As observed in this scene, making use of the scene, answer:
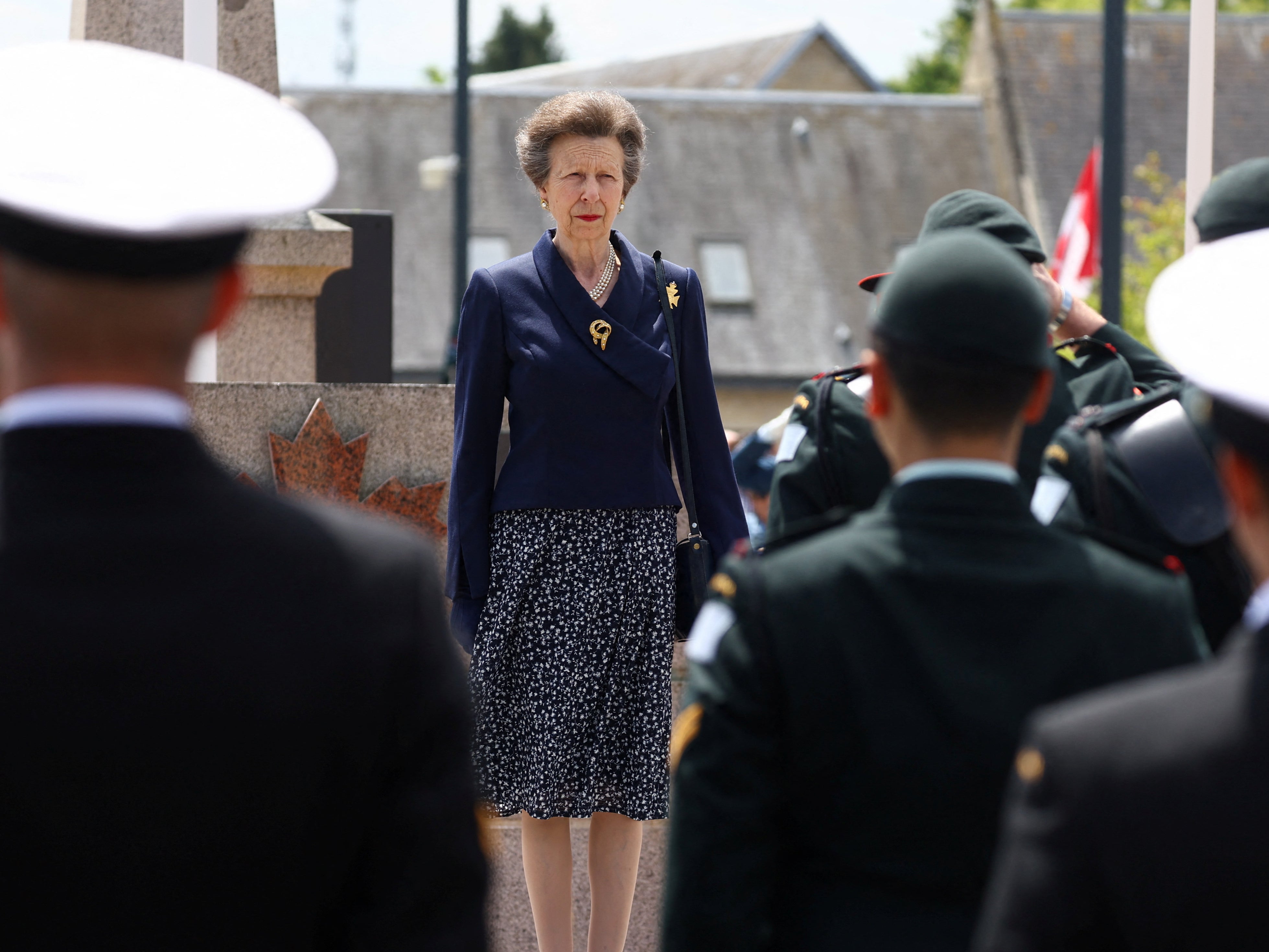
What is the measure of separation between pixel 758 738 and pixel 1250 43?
172ft

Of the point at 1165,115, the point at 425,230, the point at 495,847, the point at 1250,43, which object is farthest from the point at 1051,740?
the point at 1250,43

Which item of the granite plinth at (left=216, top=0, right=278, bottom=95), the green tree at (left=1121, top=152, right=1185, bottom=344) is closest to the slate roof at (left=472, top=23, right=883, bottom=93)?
the green tree at (left=1121, top=152, right=1185, bottom=344)

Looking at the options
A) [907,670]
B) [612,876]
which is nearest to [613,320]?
[612,876]

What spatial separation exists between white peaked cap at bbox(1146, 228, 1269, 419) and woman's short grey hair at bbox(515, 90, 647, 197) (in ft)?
9.38

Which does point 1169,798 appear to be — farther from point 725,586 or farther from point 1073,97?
point 1073,97

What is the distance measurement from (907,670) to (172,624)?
853mm

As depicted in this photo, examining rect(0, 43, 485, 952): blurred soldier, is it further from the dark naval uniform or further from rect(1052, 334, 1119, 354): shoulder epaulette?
rect(1052, 334, 1119, 354): shoulder epaulette

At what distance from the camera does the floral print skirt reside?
4.57 meters

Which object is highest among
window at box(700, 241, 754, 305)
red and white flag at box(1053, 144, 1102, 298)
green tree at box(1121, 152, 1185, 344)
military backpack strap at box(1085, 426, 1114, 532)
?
military backpack strap at box(1085, 426, 1114, 532)

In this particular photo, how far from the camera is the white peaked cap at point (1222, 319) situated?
5.58 ft

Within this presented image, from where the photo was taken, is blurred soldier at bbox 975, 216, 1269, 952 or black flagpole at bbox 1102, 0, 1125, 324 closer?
blurred soldier at bbox 975, 216, 1269, 952

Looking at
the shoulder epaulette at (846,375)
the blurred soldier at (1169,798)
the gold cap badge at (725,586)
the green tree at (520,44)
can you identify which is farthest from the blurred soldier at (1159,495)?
the green tree at (520,44)

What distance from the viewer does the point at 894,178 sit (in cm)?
4641

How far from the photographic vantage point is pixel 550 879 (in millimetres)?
4590
